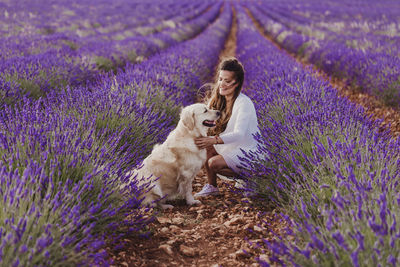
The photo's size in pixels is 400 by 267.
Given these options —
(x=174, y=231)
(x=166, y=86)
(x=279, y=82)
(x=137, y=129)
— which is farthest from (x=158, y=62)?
(x=174, y=231)

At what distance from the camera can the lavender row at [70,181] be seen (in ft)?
4.82

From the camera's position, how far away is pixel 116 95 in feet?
11.6

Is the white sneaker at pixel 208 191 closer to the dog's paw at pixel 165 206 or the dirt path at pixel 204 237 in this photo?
the dirt path at pixel 204 237

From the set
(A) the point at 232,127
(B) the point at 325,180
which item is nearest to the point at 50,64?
(A) the point at 232,127

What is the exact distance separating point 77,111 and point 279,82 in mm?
2646

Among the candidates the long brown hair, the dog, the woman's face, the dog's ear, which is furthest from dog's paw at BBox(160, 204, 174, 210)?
the woman's face

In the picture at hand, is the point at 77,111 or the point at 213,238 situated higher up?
the point at 77,111

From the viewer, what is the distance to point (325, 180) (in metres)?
2.02

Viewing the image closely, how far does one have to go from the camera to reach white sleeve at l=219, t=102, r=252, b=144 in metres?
3.02

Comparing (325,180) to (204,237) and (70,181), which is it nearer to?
(204,237)

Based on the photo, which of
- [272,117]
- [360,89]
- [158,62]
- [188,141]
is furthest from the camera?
[360,89]

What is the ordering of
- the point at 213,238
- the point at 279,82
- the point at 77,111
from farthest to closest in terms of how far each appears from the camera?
1. the point at 279,82
2. the point at 77,111
3. the point at 213,238

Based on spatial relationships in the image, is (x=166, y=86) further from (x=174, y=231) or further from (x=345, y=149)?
(x=345, y=149)

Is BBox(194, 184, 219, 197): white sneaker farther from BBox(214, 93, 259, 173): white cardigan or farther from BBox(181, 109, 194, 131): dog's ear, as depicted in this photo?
BBox(181, 109, 194, 131): dog's ear
